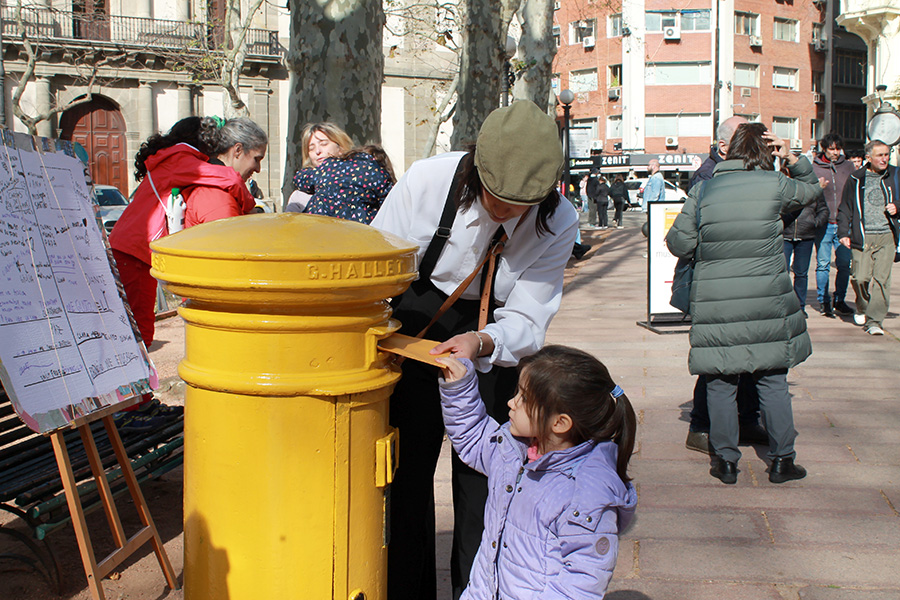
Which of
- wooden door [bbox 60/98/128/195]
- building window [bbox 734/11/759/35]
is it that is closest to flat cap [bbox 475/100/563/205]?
wooden door [bbox 60/98/128/195]

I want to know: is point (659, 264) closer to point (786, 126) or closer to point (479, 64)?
point (479, 64)

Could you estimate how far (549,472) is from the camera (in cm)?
235

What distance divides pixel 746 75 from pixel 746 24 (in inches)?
119

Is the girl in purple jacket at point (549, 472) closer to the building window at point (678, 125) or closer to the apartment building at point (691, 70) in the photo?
the apartment building at point (691, 70)

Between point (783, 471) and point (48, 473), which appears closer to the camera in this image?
point (48, 473)

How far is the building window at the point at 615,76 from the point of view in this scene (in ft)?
162

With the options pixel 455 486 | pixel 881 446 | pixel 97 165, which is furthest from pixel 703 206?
pixel 97 165

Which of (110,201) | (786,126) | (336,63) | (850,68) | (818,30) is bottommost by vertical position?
(110,201)

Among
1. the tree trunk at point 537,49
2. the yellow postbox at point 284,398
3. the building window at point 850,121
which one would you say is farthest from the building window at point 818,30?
the yellow postbox at point 284,398

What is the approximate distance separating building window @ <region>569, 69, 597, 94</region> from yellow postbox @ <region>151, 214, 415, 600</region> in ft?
163

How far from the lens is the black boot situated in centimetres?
456

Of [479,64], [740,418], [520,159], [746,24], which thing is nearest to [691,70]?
[746,24]

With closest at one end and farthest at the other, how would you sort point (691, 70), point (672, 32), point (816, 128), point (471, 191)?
point (471, 191)
point (672, 32)
point (691, 70)
point (816, 128)

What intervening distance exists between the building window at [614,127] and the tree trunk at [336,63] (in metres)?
45.5
